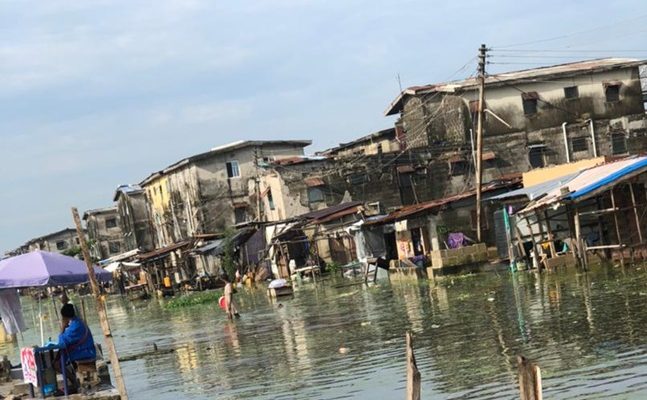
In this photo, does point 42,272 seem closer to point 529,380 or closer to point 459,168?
point 529,380

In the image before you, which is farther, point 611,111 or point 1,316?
point 611,111

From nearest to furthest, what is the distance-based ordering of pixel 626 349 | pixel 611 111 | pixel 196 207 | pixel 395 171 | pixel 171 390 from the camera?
pixel 626 349
pixel 171 390
pixel 395 171
pixel 611 111
pixel 196 207

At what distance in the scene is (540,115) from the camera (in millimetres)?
48281

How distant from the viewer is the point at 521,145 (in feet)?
157

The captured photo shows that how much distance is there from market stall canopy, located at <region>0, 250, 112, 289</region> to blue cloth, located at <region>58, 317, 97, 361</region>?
796mm

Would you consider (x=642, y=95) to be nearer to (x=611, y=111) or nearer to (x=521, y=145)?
(x=611, y=111)

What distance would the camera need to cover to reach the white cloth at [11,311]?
1605 cm

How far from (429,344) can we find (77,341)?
20.7ft

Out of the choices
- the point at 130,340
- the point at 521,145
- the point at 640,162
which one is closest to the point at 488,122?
the point at 521,145

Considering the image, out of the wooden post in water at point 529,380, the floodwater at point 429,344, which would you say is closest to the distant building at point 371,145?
the floodwater at point 429,344

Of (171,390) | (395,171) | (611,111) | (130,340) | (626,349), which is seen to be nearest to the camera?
(626,349)

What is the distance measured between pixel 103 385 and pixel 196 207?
150 ft

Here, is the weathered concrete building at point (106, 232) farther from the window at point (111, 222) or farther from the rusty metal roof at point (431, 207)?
the rusty metal roof at point (431, 207)

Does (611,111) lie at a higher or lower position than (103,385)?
higher
